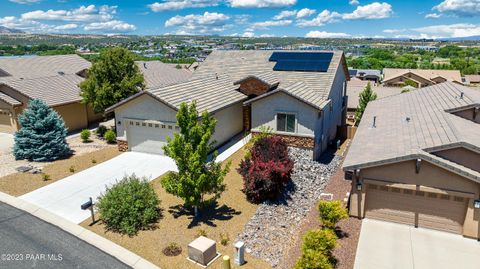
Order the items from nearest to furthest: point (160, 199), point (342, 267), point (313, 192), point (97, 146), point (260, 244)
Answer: point (342, 267) → point (260, 244) → point (160, 199) → point (313, 192) → point (97, 146)

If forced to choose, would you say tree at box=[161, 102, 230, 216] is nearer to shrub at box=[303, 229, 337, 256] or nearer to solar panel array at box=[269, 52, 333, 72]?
shrub at box=[303, 229, 337, 256]

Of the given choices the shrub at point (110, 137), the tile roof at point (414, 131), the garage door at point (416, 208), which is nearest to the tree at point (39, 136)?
the shrub at point (110, 137)

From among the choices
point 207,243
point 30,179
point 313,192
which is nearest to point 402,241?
point 313,192

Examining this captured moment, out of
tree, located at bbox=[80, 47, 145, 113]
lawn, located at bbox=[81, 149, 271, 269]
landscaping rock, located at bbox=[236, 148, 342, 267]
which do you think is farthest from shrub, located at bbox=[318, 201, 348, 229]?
tree, located at bbox=[80, 47, 145, 113]

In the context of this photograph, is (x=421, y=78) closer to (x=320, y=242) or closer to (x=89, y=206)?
(x=320, y=242)

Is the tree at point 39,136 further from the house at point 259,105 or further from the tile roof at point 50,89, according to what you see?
the tile roof at point 50,89

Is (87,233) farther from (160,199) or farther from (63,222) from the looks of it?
(160,199)
